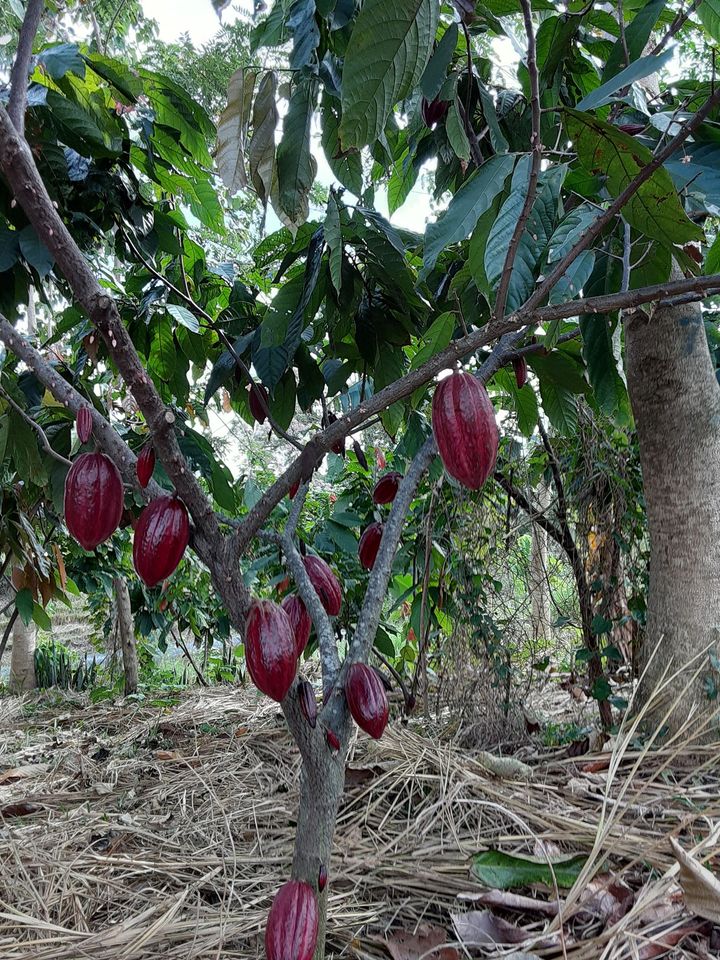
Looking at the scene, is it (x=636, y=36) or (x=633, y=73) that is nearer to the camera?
(x=633, y=73)

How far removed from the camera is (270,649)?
0.73m

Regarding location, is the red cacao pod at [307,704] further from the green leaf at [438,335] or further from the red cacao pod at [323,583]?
the green leaf at [438,335]

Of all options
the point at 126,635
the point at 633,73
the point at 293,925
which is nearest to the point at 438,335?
the point at 633,73

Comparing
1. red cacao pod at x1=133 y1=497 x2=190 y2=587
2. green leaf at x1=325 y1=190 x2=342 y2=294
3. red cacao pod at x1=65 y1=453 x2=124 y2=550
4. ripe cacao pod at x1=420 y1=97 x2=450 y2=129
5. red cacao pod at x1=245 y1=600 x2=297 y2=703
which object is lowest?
red cacao pod at x1=245 y1=600 x2=297 y2=703

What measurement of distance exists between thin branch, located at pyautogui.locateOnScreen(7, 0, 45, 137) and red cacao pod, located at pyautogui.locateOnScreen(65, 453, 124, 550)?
372 millimetres

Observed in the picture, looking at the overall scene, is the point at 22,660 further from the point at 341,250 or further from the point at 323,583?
the point at 341,250

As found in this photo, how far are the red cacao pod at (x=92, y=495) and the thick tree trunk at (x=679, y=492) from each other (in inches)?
39.7

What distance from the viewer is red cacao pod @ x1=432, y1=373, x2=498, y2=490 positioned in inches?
27.1

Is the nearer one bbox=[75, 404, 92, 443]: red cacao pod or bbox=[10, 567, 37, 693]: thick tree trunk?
bbox=[75, 404, 92, 443]: red cacao pod

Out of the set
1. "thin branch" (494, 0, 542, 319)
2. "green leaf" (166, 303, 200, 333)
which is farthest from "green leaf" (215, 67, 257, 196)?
"thin branch" (494, 0, 542, 319)

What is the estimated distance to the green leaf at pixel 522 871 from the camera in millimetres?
893

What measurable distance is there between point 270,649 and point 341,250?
52 cm

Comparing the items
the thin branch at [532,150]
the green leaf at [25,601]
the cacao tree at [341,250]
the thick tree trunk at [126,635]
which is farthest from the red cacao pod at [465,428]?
the thick tree trunk at [126,635]

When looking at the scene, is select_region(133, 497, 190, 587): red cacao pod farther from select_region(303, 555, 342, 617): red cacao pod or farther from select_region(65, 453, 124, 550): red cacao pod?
select_region(303, 555, 342, 617): red cacao pod
